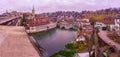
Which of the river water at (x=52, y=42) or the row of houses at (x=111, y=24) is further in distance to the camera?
the river water at (x=52, y=42)

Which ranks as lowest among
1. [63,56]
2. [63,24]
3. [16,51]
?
[63,24]

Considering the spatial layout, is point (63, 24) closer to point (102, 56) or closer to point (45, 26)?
point (45, 26)

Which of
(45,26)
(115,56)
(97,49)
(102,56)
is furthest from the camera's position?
(45,26)

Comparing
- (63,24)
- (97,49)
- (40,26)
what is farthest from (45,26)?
(97,49)

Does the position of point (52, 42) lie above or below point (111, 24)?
below

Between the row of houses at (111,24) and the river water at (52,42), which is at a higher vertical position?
the row of houses at (111,24)

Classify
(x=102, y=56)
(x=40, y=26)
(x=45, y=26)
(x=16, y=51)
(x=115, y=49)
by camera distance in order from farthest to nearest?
(x=45, y=26), (x=40, y=26), (x=102, y=56), (x=115, y=49), (x=16, y=51)

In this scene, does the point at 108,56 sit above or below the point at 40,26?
above

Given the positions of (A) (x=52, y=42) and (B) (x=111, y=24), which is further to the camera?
(A) (x=52, y=42)

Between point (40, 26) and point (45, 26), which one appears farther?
point (45, 26)

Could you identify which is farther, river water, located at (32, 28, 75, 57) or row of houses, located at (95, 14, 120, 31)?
river water, located at (32, 28, 75, 57)

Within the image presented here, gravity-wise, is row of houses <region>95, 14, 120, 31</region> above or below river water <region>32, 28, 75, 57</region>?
above
